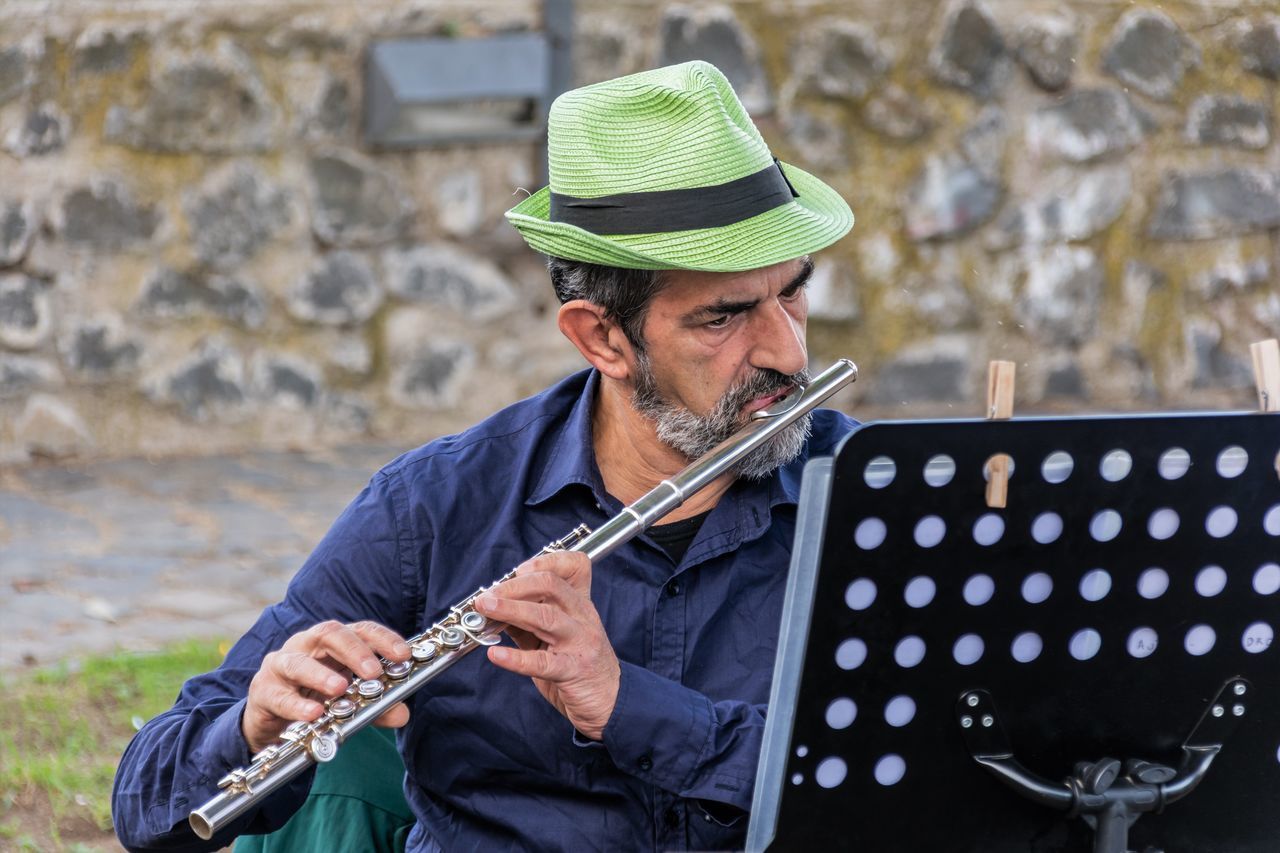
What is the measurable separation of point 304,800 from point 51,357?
2807 millimetres

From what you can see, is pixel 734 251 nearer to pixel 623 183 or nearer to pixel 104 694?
pixel 623 183

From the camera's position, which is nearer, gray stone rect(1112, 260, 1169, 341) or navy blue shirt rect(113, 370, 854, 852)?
navy blue shirt rect(113, 370, 854, 852)

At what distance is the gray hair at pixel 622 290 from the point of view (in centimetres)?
195

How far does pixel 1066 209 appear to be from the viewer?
15.4ft

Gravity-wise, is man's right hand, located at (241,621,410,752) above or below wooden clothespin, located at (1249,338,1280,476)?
below

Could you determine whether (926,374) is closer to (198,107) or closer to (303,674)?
(198,107)

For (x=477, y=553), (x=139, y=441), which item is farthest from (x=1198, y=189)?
(x=477, y=553)

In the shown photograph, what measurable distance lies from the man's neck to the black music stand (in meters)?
0.52

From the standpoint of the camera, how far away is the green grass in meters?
2.79

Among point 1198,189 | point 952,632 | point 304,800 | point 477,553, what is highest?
point 952,632

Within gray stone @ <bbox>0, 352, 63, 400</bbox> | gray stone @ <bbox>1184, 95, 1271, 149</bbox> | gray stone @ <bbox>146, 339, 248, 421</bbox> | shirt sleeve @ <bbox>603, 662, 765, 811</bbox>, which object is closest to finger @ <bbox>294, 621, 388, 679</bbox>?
shirt sleeve @ <bbox>603, 662, 765, 811</bbox>

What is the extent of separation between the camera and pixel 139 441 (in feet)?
14.8

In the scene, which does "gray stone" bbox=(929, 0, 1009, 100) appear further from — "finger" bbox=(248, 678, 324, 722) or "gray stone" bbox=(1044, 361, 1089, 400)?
"finger" bbox=(248, 678, 324, 722)

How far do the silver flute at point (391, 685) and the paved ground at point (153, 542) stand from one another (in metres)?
1.95
